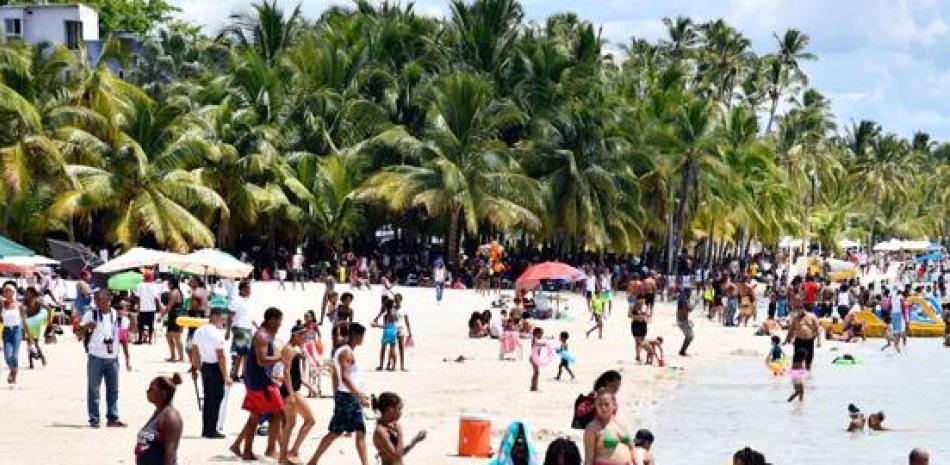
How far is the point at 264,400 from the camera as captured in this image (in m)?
12.4

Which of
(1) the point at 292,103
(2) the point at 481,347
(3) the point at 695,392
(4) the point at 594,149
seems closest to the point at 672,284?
(4) the point at 594,149

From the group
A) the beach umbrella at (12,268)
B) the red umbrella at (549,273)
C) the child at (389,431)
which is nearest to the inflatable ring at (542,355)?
the beach umbrella at (12,268)

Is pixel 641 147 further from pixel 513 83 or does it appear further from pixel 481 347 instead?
pixel 481 347

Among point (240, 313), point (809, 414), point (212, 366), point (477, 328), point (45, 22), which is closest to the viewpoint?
point (212, 366)

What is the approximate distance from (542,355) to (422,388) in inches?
71.7

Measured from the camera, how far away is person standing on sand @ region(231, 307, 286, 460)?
40.2 ft

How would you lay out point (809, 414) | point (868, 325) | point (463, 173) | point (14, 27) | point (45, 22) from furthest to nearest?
point (14, 27), point (45, 22), point (463, 173), point (868, 325), point (809, 414)

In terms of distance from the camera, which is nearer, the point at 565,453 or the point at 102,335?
the point at 565,453

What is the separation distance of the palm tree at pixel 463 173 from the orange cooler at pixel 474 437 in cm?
2888

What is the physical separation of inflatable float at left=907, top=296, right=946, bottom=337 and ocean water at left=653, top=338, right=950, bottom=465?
6836 millimetres

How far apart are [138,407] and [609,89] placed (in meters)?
40.3

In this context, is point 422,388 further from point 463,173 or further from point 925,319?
point 463,173

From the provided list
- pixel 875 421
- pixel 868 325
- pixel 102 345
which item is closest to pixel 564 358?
pixel 875 421

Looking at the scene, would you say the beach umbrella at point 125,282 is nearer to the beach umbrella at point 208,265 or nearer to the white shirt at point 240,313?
the beach umbrella at point 208,265
